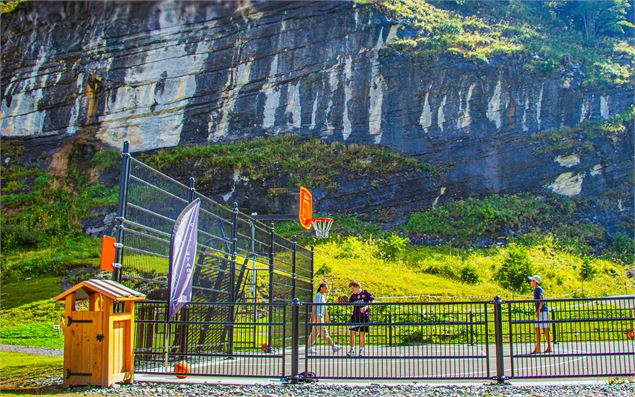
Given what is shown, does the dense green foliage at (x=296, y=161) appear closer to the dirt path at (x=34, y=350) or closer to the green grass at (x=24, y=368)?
the dirt path at (x=34, y=350)

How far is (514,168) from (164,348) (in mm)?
38289

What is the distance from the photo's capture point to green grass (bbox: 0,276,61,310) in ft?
77.6

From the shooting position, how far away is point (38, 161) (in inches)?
1943

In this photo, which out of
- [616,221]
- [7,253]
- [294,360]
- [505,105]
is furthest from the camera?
[505,105]

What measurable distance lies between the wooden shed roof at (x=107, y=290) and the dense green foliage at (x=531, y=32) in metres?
40.4

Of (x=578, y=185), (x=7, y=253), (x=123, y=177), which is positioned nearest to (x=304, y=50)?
(x=578, y=185)

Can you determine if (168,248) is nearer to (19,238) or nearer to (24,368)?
(24,368)

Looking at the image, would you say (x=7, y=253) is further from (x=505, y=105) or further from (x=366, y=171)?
(x=505, y=105)

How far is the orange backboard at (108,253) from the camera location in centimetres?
816

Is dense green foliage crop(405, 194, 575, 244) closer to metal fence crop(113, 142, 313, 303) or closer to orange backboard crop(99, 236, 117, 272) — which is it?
metal fence crop(113, 142, 313, 303)

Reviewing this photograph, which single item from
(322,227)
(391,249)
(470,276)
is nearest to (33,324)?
(322,227)

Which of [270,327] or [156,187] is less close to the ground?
[156,187]

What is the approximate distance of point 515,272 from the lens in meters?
28.4

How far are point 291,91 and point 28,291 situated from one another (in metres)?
26.7
